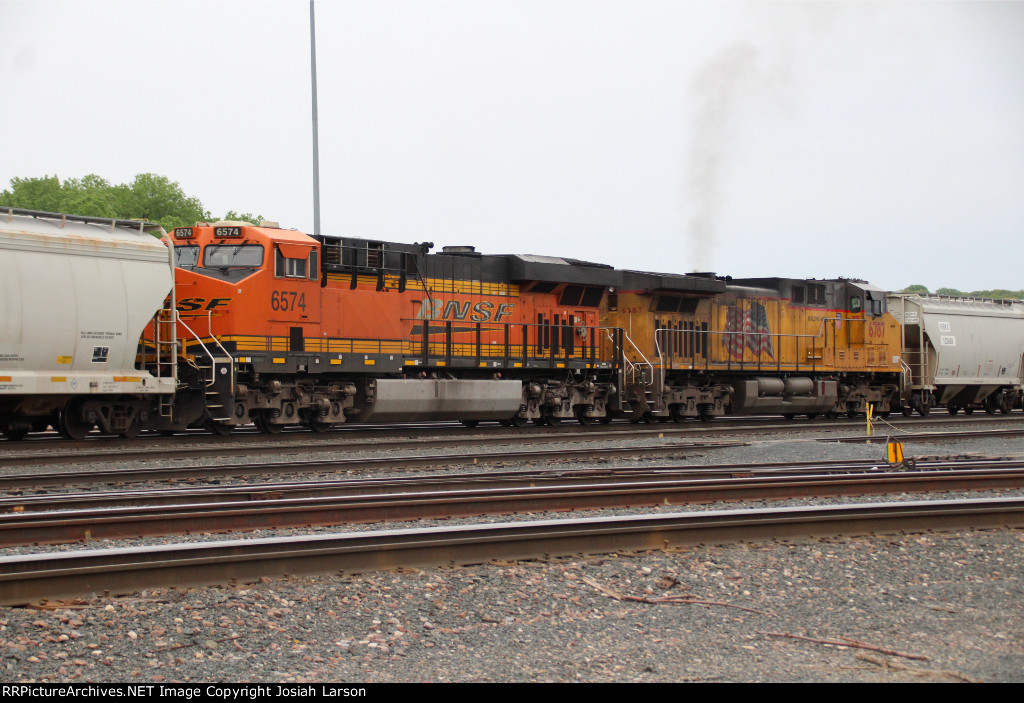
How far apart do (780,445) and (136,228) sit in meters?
10.9

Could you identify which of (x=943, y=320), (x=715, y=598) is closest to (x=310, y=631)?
(x=715, y=598)

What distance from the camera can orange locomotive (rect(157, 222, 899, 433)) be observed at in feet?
52.7

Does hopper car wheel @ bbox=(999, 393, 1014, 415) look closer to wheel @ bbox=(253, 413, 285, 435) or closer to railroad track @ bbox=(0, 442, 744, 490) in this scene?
railroad track @ bbox=(0, 442, 744, 490)

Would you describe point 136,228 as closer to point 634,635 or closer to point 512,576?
point 512,576

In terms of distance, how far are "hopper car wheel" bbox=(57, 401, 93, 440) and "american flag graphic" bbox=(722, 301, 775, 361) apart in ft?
46.9

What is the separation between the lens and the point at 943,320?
27.8 m

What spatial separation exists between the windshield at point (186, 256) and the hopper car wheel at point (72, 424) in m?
3.07

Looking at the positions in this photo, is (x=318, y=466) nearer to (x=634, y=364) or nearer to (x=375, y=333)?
(x=375, y=333)

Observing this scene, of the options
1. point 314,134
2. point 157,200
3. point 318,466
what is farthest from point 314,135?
point 157,200

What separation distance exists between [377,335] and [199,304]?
124 inches

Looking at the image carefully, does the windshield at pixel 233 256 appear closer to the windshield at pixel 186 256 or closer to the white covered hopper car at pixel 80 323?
the windshield at pixel 186 256

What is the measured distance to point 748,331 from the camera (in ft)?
78.3

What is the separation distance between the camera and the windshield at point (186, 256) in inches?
647

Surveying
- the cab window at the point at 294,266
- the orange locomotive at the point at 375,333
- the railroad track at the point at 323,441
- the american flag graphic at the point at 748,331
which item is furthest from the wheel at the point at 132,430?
the american flag graphic at the point at 748,331
